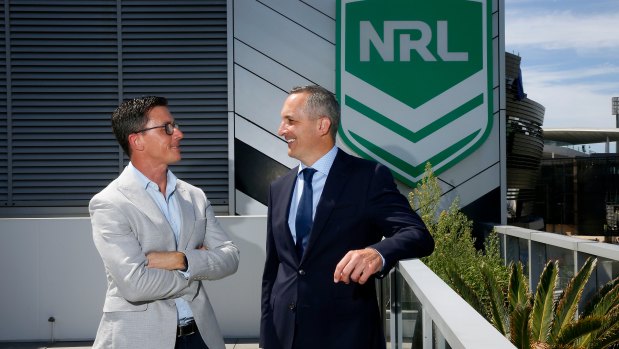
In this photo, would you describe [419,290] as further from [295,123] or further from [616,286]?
[616,286]

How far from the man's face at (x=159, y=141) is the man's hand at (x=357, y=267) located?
3.07ft

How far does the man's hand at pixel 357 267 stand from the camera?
2209mm

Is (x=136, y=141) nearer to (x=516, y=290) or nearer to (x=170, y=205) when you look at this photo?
(x=170, y=205)

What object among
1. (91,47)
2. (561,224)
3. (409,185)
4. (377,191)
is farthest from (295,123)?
(561,224)

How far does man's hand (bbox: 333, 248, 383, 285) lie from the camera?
221 cm

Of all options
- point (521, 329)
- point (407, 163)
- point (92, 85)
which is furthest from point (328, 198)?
point (92, 85)

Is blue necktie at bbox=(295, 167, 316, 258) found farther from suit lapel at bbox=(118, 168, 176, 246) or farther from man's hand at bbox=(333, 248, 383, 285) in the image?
suit lapel at bbox=(118, 168, 176, 246)

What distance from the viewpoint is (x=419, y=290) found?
2.31m

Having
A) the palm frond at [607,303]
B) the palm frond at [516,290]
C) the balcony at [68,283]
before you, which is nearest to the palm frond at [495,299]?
the palm frond at [516,290]

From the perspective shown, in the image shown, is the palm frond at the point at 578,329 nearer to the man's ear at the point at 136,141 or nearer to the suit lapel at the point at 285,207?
the suit lapel at the point at 285,207

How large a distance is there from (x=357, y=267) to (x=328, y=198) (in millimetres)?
401

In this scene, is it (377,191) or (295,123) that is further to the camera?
(295,123)

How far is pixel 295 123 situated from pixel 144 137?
63cm

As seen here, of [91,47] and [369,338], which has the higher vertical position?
[91,47]
